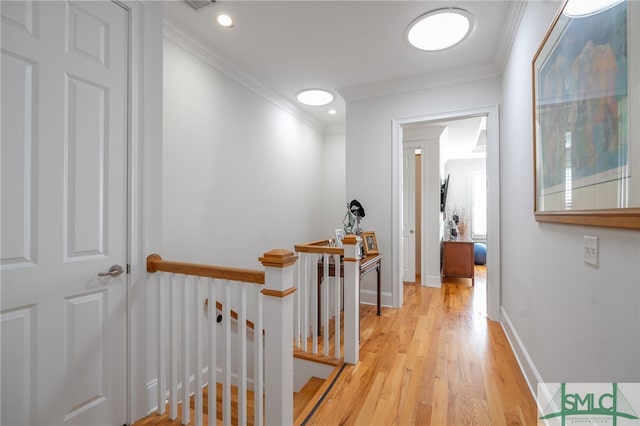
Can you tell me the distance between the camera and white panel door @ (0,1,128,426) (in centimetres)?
→ 127

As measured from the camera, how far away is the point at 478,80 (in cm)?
313

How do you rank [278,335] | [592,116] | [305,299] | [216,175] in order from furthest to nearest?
1. [216,175]
2. [305,299]
3. [278,335]
4. [592,116]

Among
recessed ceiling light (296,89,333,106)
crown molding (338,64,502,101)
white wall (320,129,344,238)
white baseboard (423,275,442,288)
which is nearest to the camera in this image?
crown molding (338,64,502,101)

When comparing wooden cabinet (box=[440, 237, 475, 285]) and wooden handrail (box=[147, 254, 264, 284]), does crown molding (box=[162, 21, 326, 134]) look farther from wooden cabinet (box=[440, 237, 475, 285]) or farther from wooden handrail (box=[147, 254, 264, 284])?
wooden cabinet (box=[440, 237, 475, 285])

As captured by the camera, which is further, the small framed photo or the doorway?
the doorway

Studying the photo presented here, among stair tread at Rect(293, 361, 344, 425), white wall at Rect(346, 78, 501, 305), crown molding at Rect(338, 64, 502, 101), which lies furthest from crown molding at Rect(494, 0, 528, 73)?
stair tread at Rect(293, 361, 344, 425)

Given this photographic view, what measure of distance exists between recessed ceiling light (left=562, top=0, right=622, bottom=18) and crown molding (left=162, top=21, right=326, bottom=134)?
2.65 meters

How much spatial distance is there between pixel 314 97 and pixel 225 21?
67.3 inches

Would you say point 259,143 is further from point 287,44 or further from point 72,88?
point 72,88

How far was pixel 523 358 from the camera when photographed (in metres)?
2.05

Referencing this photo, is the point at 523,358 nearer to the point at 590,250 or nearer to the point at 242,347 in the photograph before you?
the point at 590,250

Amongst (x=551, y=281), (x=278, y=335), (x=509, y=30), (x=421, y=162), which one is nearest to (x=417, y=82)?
(x=509, y=30)

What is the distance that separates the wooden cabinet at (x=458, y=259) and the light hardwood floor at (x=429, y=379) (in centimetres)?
153

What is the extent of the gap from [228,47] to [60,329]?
8.38 ft
